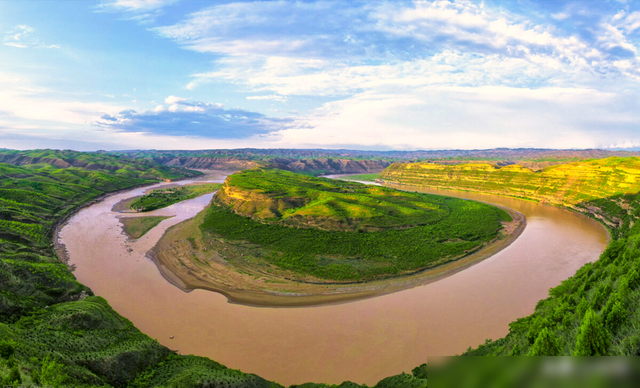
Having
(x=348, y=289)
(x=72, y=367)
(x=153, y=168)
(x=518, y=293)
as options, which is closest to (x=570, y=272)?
(x=518, y=293)

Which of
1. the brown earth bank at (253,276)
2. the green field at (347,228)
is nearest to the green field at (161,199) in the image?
the green field at (347,228)

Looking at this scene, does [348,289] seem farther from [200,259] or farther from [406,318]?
[200,259]

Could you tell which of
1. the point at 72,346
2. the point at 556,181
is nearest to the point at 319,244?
the point at 72,346

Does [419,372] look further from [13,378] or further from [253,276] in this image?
[253,276]

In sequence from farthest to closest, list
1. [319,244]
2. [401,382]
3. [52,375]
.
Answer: [319,244], [401,382], [52,375]

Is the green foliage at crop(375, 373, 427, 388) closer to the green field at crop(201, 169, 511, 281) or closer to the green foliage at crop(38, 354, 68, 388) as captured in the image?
the green field at crop(201, 169, 511, 281)
